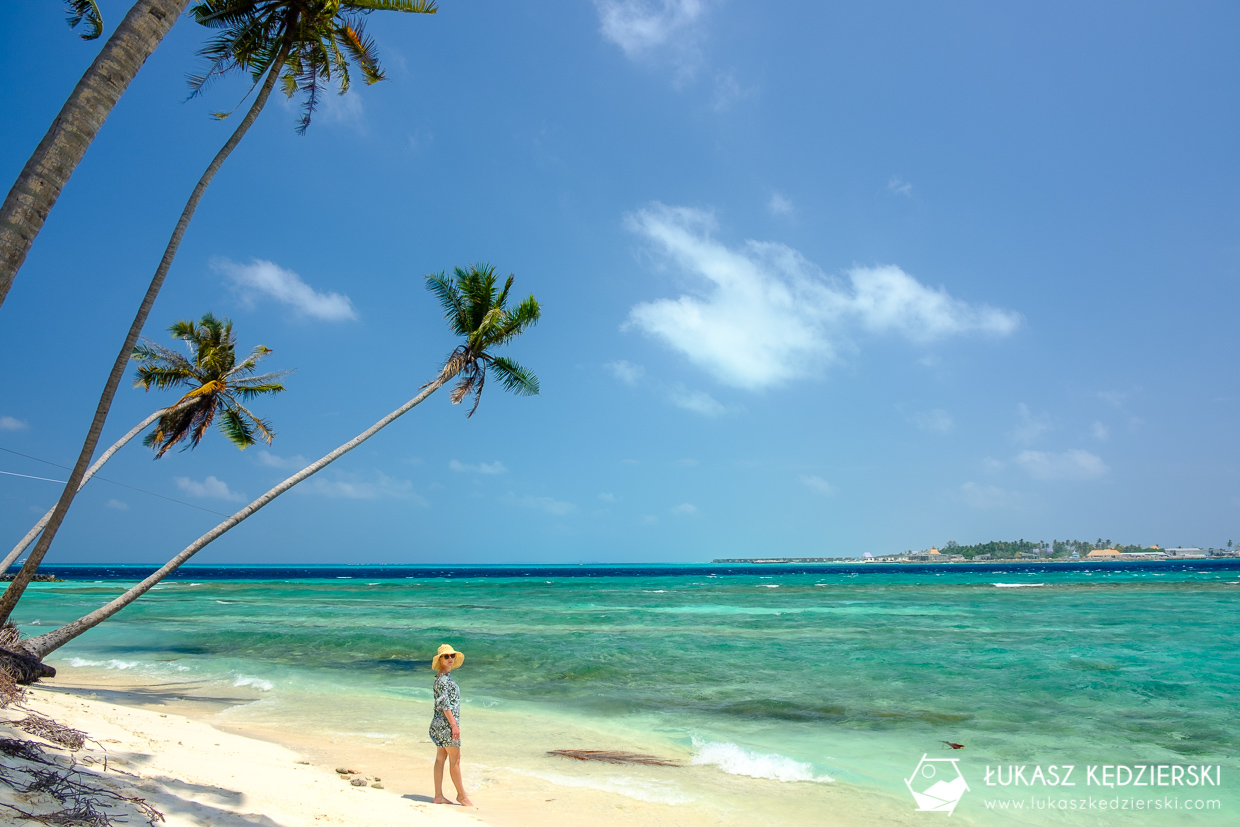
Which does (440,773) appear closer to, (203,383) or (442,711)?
(442,711)

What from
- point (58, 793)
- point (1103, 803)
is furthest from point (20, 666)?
point (1103, 803)

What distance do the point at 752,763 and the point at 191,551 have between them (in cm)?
1006

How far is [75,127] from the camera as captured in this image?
4109mm

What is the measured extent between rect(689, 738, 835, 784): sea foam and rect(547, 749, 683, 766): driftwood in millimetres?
460

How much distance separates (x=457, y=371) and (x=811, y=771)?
11057 millimetres

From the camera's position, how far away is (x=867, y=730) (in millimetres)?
9773

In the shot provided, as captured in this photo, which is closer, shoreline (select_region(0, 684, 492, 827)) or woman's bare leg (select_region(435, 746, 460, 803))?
shoreline (select_region(0, 684, 492, 827))

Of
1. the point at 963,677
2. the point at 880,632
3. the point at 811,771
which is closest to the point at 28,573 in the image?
the point at 811,771

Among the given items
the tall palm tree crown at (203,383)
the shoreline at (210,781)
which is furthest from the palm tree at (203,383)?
the shoreline at (210,781)

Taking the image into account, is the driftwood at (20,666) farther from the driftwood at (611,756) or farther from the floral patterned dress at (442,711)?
the driftwood at (611,756)

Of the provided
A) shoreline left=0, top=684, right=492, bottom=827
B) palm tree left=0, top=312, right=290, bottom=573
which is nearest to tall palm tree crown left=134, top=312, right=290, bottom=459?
palm tree left=0, top=312, right=290, bottom=573

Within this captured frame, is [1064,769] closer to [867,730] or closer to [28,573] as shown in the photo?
[867,730]

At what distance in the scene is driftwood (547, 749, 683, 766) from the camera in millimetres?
8102

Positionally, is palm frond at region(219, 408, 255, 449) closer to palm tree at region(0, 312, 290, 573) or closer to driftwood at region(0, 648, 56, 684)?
palm tree at region(0, 312, 290, 573)
